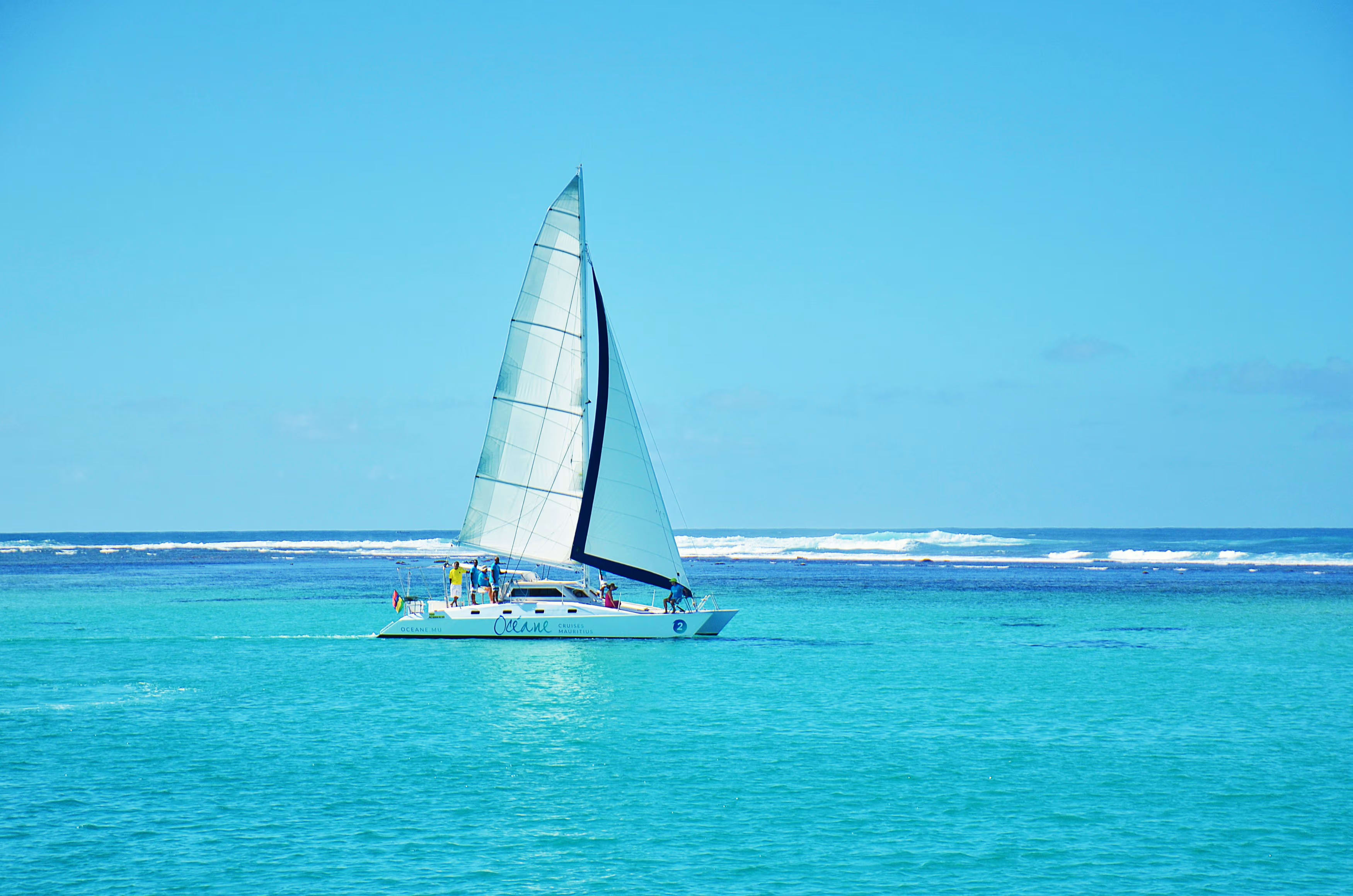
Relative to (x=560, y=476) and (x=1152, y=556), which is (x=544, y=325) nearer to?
(x=560, y=476)

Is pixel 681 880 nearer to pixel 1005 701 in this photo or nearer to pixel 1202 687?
pixel 1005 701

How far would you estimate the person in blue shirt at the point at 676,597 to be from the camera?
38625mm

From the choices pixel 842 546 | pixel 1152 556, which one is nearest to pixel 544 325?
pixel 1152 556

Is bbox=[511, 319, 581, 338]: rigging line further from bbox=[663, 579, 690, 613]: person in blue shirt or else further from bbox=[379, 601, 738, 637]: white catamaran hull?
bbox=[379, 601, 738, 637]: white catamaran hull

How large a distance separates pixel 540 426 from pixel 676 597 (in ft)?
23.4

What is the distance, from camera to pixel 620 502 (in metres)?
38.6

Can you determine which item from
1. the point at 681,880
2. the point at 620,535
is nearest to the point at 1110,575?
the point at 620,535

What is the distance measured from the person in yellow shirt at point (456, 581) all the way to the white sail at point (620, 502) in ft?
13.7

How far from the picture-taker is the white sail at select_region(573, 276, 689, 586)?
38344mm

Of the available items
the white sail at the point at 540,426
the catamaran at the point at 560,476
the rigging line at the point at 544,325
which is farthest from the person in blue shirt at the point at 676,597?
the rigging line at the point at 544,325

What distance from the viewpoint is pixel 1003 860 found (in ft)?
52.2

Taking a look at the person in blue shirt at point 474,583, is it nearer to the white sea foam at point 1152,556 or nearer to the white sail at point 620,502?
the white sail at point 620,502

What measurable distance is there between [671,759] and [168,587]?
186 ft

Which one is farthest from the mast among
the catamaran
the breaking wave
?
the breaking wave
